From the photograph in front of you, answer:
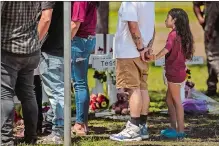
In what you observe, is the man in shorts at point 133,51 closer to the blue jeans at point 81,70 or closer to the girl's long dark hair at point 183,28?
the girl's long dark hair at point 183,28

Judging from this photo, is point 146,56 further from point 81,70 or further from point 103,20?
point 103,20

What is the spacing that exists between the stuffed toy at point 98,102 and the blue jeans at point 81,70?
187 cm

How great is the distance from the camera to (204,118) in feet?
28.0

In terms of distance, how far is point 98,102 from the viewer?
360 inches

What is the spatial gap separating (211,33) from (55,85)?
4.52 meters

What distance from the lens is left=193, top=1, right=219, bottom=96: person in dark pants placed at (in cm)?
1033

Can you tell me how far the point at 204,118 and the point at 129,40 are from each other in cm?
230

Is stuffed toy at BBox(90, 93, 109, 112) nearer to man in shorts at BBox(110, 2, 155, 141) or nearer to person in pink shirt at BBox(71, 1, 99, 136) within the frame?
person in pink shirt at BBox(71, 1, 99, 136)

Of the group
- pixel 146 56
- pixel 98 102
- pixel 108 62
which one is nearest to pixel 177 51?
pixel 146 56

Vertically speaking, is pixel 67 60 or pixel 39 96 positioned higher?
pixel 67 60

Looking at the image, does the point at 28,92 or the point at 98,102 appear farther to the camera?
the point at 98,102

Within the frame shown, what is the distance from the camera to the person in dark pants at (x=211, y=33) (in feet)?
33.9

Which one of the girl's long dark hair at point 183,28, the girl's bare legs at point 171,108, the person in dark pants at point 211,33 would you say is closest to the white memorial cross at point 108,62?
the girl's bare legs at point 171,108

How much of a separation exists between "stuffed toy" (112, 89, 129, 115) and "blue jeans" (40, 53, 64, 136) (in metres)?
2.10
